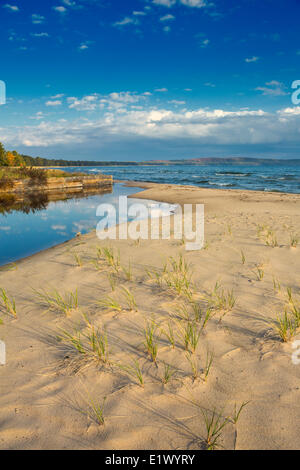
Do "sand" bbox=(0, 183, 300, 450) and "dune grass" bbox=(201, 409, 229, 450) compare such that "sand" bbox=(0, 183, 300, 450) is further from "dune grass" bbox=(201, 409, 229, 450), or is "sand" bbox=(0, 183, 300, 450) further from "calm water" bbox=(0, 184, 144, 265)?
"calm water" bbox=(0, 184, 144, 265)

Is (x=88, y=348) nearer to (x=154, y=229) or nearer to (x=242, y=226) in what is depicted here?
(x=154, y=229)

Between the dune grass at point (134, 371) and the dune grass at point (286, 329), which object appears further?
the dune grass at point (286, 329)

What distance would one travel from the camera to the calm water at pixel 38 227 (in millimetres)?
7648

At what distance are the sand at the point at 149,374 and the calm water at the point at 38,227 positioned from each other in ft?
Result: 11.9

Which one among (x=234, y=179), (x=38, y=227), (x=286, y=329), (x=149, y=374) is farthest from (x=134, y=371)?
(x=234, y=179)

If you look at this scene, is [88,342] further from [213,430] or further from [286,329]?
[286,329]

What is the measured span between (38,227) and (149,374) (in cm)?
928

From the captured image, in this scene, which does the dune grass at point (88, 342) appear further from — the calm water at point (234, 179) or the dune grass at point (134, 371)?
the calm water at point (234, 179)

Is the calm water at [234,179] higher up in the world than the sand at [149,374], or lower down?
higher up

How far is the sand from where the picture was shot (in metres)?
1.84

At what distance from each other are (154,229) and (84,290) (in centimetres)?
445

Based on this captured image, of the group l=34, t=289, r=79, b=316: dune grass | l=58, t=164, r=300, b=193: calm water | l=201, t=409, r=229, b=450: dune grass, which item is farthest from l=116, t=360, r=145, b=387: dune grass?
l=58, t=164, r=300, b=193: calm water

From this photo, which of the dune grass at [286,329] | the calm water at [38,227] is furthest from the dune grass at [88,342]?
the calm water at [38,227]

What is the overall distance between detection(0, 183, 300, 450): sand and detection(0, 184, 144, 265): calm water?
363 centimetres
